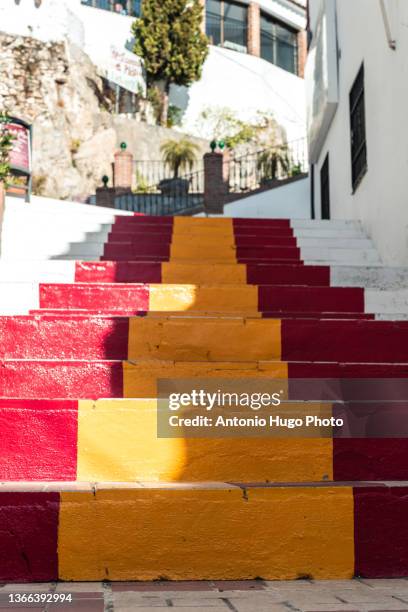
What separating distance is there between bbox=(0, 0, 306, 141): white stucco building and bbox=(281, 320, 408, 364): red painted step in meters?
26.1

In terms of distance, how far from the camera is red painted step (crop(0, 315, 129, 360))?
3.69 metres

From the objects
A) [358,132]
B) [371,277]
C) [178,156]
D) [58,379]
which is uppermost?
[178,156]

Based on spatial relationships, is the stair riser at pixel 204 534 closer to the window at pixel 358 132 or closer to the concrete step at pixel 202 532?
the concrete step at pixel 202 532

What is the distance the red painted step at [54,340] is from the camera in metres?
3.69

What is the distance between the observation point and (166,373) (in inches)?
128

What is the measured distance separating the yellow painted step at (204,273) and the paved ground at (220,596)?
3.27m

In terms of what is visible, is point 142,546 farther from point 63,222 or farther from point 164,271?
point 63,222

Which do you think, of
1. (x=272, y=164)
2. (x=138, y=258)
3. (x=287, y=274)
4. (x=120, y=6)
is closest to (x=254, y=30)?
(x=120, y=6)

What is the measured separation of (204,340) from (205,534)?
58.0 inches

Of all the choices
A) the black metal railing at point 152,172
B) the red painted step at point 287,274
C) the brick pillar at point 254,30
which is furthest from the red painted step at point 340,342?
the brick pillar at point 254,30

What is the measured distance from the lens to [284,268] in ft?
18.3

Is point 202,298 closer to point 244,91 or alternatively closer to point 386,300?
point 386,300

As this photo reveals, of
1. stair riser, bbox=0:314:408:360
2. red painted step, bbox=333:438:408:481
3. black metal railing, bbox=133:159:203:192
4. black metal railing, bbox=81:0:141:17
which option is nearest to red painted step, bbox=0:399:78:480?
red painted step, bbox=333:438:408:481

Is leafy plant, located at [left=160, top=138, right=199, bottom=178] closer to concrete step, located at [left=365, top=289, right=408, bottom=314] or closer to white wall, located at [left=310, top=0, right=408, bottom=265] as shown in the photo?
white wall, located at [left=310, top=0, right=408, bottom=265]
